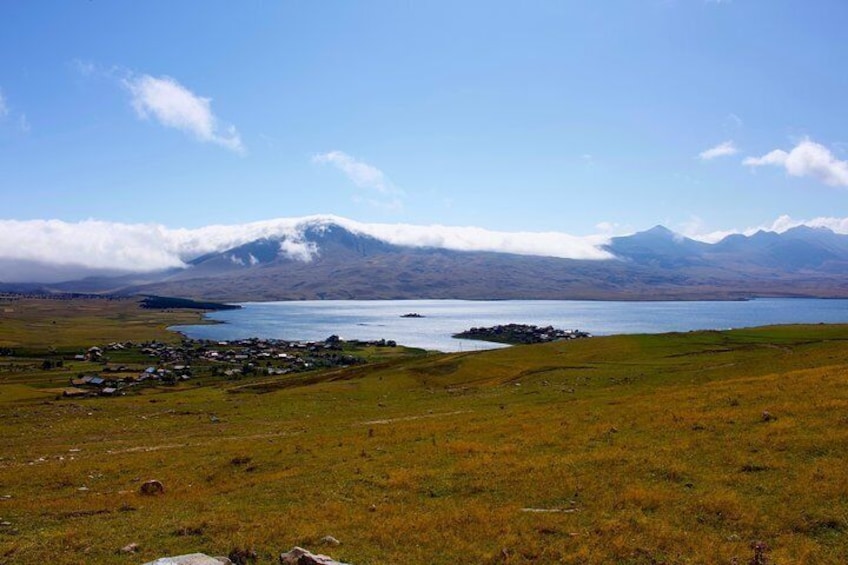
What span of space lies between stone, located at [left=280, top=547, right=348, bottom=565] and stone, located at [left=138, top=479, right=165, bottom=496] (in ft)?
45.4

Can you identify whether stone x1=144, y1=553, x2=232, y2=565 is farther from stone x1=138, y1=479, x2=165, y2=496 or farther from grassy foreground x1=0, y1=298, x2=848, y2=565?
stone x1=138, y1=479, x2=165, y2=496

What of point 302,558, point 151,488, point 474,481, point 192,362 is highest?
point 302,558

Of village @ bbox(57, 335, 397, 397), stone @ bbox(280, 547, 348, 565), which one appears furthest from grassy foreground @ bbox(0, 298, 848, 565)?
village @ bbox(57, 335, 397, 397)

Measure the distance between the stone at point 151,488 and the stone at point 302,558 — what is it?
1384cm

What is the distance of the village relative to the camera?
106 metres

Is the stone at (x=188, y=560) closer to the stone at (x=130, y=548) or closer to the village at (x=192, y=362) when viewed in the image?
the stone at (x=130, y=548)

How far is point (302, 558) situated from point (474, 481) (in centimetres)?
992

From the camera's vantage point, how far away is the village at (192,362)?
4193 inches

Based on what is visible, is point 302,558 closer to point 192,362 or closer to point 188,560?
point 188,560

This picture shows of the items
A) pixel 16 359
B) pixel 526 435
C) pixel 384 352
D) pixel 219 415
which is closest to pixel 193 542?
pixel 526 435

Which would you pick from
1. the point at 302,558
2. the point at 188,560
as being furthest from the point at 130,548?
the point at 302,558

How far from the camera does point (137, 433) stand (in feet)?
154

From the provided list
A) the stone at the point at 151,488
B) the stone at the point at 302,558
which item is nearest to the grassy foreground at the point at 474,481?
the stone at the point at 151,488

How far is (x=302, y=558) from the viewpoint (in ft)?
50.3
